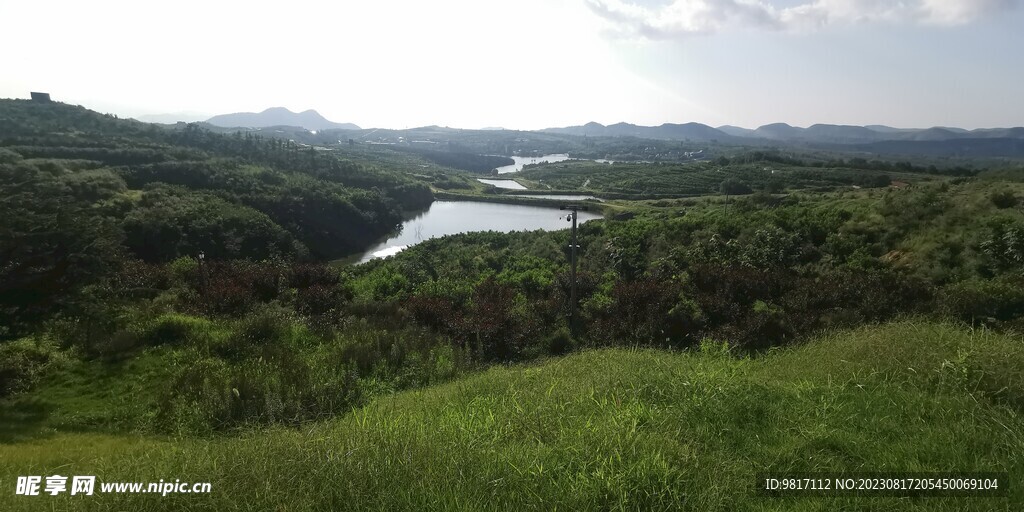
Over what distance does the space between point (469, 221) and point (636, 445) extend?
2149 inches

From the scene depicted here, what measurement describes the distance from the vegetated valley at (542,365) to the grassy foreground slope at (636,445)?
26 mm

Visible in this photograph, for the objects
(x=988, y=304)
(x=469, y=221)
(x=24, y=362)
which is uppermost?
(x=988, y=304)

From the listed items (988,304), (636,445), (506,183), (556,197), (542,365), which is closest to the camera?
(636,445)

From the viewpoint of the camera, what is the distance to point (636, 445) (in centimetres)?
402

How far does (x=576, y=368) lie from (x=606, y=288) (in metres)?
8.86

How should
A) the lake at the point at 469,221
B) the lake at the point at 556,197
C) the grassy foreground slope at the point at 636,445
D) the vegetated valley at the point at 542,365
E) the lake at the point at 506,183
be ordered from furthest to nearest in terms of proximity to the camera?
the lake at the point at 506,183 → the lake at the point at 556,197 → the lake at the point at 469,221 → the vegetated valley at the point at 542,365 → the grassy foreground slope at the point at 636,445

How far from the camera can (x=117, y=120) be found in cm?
6594

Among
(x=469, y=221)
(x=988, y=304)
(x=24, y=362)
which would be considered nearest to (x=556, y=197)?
(x=469, y=221)

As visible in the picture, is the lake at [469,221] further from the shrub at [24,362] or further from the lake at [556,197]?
the shrub at [24,362]

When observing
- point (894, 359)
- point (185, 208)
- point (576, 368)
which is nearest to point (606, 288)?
point (576, 368)

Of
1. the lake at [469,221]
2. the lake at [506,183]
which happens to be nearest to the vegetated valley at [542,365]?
the lake at [469,221]

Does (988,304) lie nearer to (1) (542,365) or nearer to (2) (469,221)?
(1) (542,365)

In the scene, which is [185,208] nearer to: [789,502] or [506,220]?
[506,220]

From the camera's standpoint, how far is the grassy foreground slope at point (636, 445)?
3.42 metres
